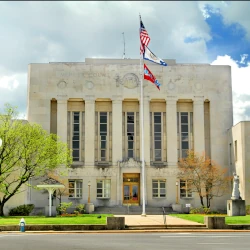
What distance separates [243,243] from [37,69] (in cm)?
4018

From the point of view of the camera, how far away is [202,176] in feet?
172

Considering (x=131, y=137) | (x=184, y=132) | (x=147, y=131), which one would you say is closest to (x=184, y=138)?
(x=184, y=132)

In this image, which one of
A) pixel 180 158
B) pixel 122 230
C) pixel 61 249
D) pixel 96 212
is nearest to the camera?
pixel 61 249

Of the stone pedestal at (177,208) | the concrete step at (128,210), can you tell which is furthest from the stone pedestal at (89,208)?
the stone pedestal at (177,208)

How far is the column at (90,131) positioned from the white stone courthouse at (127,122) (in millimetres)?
111

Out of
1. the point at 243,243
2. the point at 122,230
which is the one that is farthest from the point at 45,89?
the point at 243,243

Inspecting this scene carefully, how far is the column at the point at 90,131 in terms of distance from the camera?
55344 millimetres

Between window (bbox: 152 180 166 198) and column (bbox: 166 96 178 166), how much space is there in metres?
2.33

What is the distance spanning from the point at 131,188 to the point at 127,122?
7480 mm

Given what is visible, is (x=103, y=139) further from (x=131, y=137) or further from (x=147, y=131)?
(x=147, y=131)

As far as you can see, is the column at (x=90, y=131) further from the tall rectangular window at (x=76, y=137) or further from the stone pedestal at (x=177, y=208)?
the stone pedestal at (x=177, y=208)

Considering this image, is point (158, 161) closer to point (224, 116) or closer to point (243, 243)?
point (224, 116)

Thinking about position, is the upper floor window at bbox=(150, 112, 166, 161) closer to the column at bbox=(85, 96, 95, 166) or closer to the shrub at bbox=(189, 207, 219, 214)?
the column at bbox=(85, 96, 95, 166)

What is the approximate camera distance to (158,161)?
2215 inches
